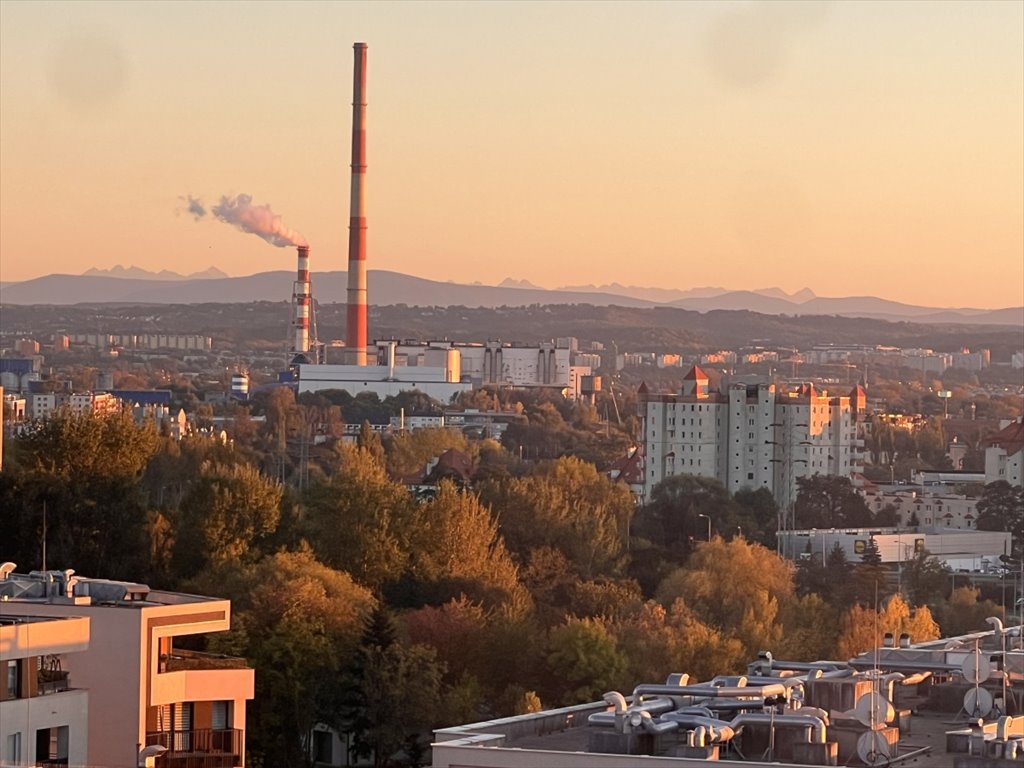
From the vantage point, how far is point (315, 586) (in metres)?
38.2

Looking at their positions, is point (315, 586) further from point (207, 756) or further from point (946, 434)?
point (946, 434)

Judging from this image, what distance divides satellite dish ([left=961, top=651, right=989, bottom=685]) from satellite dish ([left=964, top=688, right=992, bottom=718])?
12 cm

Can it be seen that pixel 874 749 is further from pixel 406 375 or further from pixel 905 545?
pixel 406 375

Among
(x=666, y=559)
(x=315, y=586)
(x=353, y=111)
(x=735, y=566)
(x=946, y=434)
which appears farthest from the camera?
(x=946, y=434)

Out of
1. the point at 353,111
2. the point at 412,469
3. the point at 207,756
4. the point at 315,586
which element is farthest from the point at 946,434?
the point at 207,756

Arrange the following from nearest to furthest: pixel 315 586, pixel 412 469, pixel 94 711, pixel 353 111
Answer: pixel 94 711 < pixel 315 586 < pixel 412 469 < pixel 353 111

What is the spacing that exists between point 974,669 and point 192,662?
7.95m

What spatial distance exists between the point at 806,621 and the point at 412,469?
49.8 meters

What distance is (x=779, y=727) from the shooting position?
16.4 m

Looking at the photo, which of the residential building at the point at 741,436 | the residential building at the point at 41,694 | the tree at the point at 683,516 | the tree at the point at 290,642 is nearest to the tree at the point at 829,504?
the residential building at the point at 741,436

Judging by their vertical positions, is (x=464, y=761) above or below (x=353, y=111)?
below

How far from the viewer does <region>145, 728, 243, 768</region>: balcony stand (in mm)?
23188

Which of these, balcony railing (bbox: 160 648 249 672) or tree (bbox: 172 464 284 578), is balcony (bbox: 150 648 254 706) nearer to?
balcony railing (bbox: 160 648 249 672)

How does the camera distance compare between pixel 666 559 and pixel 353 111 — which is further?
pixel 353 111
